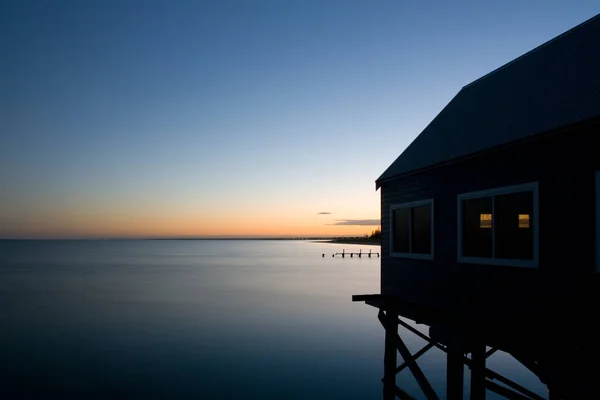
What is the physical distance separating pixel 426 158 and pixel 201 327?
28.2 m

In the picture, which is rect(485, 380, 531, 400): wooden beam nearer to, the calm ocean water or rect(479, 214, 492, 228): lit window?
rect(479, 214, 492, 228): lit window

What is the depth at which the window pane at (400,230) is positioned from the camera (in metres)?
14.8

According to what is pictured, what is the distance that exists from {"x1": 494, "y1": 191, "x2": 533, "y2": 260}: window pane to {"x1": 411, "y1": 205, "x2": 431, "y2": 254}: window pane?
2.79 meters

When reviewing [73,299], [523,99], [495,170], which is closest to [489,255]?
[495,170]

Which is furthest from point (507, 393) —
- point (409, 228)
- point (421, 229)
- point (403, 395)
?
point (409, 228)

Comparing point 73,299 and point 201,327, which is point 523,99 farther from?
point 73,299

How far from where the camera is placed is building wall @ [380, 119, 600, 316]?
28.9 feet

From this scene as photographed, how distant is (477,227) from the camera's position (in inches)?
454

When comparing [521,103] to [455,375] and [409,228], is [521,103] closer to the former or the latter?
[409,228]

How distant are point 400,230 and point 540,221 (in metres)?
5.58

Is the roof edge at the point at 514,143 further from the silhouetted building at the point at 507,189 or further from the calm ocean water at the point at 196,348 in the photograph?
the calm ocean water at the point at 196,348

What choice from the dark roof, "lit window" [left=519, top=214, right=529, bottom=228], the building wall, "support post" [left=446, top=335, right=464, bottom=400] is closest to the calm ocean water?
"support post" [left=446, top=335, right=464, bottom=400]

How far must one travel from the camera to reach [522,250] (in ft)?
33.6

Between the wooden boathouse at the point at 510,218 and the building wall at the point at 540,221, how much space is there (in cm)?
2
